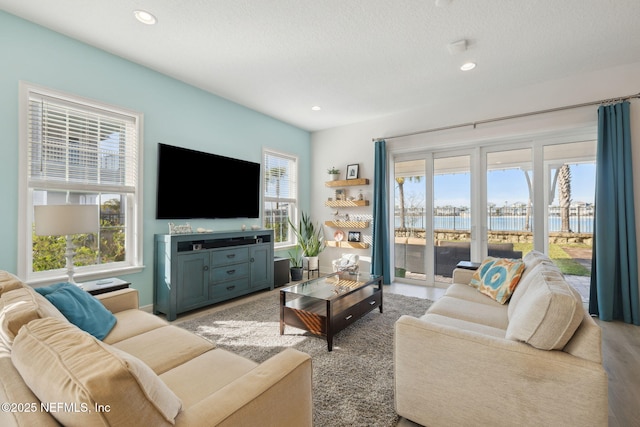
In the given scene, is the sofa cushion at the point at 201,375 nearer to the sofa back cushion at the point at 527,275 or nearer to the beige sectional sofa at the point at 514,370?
the beige sectional sofa at the point at 514,370

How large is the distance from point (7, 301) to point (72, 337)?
703 mm

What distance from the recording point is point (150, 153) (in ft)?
11.0

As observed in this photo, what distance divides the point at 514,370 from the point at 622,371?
167cm

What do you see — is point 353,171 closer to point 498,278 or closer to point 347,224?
point 347,224

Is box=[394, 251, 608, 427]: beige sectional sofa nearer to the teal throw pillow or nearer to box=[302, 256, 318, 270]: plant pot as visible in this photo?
the teal throw pillow

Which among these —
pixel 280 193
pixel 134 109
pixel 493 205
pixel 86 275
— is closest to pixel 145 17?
pixel 134 109

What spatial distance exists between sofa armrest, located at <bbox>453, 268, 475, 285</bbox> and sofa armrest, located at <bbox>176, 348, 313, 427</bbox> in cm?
244

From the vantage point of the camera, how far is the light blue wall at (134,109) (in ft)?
7.91

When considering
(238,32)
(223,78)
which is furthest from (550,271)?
(223,78)

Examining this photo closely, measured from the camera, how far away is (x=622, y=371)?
2.12m

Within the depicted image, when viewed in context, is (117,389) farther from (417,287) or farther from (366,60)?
(417,287)

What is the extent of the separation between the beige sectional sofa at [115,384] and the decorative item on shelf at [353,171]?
13.5 feet

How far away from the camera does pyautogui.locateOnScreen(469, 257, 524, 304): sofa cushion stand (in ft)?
7.89

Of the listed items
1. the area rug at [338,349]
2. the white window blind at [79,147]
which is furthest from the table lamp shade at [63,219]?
the area rug at [338,349]
